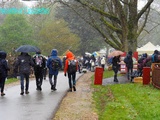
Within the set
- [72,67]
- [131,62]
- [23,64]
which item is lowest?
[72,67]

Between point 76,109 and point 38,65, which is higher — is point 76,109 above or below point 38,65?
below

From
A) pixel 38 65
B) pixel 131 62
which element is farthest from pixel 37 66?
pixel 131 62

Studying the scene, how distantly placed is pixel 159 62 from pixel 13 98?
1002 centimetres

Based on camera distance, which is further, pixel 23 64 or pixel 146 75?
pixel 146 75

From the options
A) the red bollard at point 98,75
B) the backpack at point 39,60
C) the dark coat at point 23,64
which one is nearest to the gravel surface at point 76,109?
the dark coat at point 23,64

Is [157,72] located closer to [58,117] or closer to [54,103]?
[54,103]

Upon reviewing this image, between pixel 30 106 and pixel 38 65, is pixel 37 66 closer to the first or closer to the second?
pixel 38 65

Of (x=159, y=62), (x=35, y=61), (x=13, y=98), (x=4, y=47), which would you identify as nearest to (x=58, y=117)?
(x=13, y=98)

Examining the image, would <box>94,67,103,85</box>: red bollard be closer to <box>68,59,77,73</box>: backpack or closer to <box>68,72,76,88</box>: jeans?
<box>68,72,76,88</box>: jeans

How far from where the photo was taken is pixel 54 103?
38.5 feet

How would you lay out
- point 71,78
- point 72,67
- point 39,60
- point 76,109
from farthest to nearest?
point 39,60 < point 71,78 < point 72,67 < point 76,109

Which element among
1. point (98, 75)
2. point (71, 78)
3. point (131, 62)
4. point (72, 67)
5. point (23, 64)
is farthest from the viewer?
point (131, 62)

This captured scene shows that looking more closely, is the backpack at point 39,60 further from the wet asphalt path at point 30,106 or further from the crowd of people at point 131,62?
the crowd of people at point 131,62

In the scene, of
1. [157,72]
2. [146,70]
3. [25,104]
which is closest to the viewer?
[25,104]
